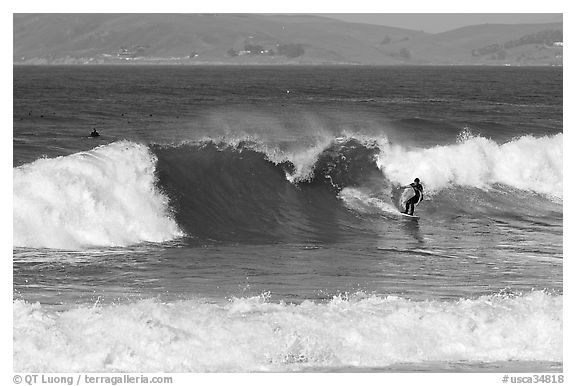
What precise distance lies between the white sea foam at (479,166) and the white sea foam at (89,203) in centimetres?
892

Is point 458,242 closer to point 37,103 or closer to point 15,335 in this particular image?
point 15,335

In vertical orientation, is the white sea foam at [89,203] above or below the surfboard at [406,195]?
above

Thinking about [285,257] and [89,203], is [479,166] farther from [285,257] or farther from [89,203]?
[89,203]

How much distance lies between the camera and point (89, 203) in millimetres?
19578

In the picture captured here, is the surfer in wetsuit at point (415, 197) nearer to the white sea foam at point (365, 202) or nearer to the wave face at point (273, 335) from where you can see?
→ the white sea foam at point (365, 202)

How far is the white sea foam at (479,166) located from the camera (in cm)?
2816

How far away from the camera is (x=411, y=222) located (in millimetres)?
23344

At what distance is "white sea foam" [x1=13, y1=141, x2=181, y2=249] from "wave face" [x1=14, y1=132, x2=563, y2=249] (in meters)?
0.02

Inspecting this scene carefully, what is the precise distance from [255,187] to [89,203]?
20.9 ft

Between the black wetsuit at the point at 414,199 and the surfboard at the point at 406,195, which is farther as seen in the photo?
the surfboard at the point at 406,195

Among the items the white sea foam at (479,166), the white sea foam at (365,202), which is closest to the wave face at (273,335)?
the white sea foam at (365,202)

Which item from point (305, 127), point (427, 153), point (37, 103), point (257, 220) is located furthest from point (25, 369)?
point (37, 103)

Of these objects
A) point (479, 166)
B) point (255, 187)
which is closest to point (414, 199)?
point (255, 187)
